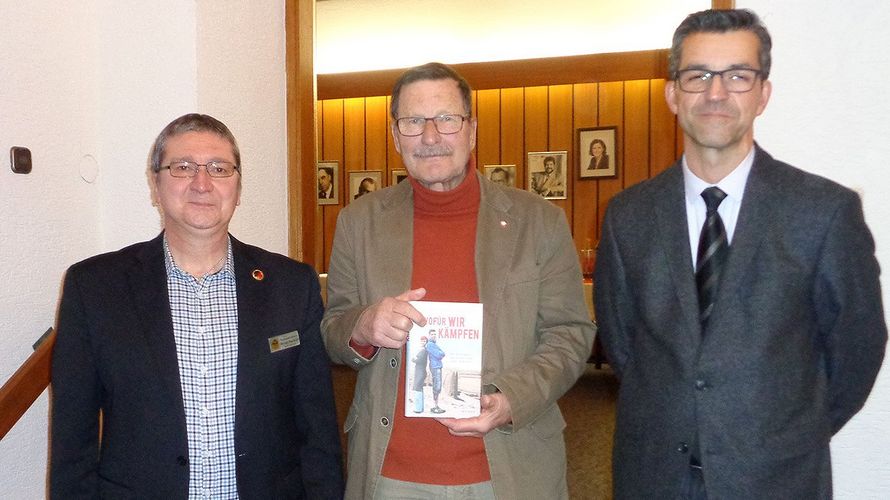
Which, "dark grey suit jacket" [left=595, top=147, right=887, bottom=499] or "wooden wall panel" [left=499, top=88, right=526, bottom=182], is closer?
"dark grey suit jacket" [left=595, top=147, right=887, bottom=499]

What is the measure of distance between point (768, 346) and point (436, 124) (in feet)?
3.50

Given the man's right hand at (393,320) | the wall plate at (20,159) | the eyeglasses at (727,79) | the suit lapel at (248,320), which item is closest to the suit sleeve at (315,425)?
the suit lapel at (248,320)

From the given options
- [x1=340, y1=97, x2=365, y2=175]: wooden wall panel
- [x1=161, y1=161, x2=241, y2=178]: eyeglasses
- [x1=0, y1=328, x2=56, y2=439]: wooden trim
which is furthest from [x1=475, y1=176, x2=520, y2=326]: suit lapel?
[x1=340, y1=97, x2=365, y2=175]: wooden wall panel

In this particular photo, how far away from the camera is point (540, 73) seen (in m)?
8.76

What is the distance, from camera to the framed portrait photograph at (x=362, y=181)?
9898mm

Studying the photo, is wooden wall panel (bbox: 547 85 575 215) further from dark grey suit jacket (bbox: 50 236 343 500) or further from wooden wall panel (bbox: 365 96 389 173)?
dark grey suit jacket (bbox: 50 236 343 500)

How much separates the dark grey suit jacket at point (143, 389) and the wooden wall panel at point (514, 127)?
24.6 feet

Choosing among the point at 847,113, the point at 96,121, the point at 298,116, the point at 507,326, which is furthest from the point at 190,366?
the point at 847,113

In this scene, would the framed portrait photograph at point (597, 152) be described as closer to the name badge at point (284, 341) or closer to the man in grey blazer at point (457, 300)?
the man in grey blazer at point (457, 300)

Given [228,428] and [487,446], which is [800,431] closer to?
[487,446]

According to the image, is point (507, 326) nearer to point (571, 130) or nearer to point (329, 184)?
point (571, 130)

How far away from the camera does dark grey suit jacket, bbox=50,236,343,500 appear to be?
192cm

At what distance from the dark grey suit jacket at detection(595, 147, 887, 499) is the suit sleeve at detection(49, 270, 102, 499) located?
4.84ft

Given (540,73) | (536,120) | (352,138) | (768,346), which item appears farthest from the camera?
(352,138)
